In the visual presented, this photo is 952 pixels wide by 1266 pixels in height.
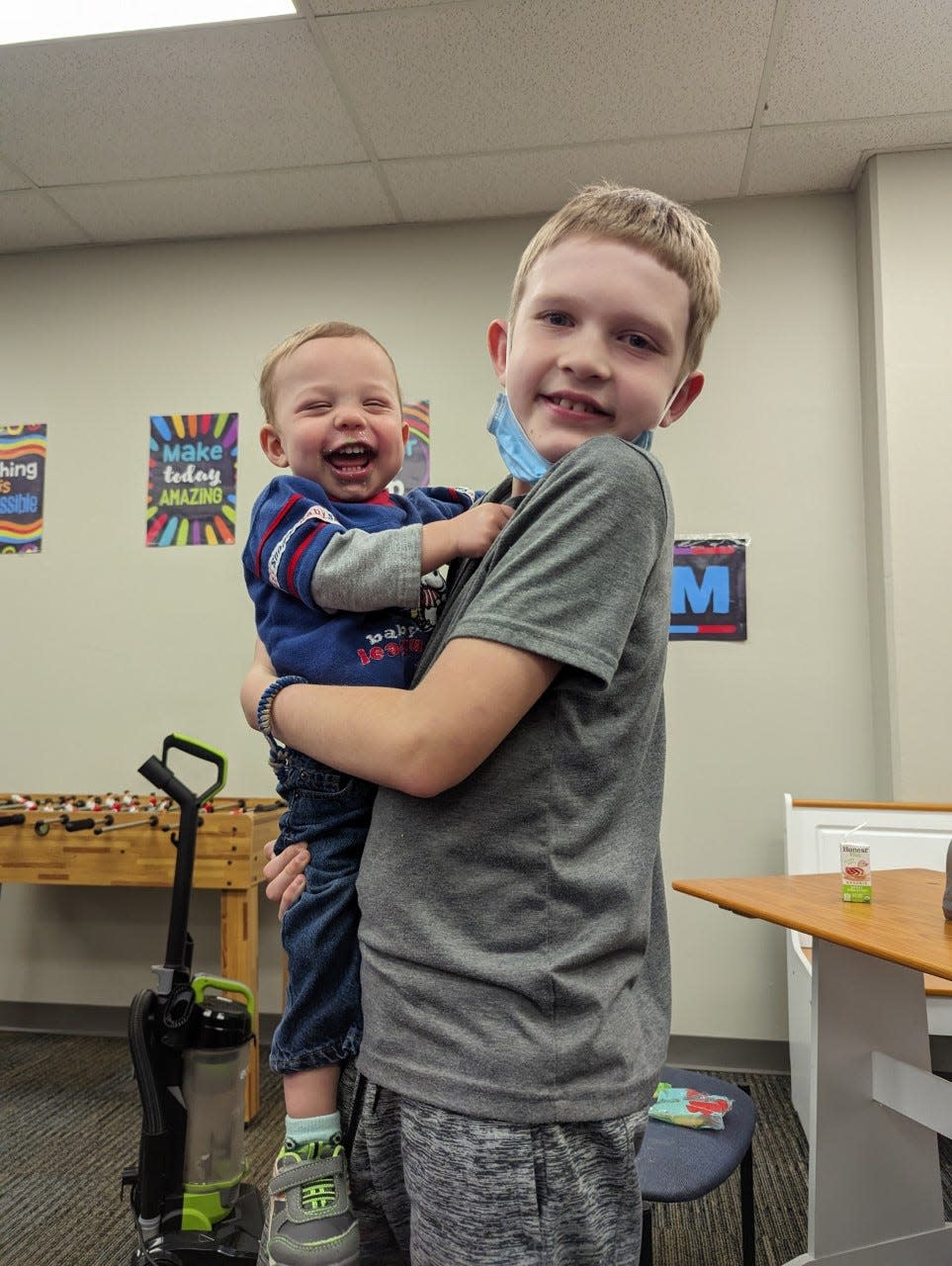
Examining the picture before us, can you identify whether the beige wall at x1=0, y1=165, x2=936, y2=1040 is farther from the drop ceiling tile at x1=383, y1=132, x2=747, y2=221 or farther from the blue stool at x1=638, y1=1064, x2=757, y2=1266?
the blue stool at x1=638, y1=1064, x2=757, y2=1266

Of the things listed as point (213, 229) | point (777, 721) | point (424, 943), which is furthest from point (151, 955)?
point (424, 943)

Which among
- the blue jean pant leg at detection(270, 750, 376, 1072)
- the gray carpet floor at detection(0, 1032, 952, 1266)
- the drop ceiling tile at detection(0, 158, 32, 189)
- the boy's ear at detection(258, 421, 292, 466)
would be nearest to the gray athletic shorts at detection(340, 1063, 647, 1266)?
the blue jean pant leg at detection(270, 750, 376, 1072)

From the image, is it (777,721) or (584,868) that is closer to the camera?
(584,868)

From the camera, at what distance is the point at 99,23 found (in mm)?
2637

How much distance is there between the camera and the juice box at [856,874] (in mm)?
1596

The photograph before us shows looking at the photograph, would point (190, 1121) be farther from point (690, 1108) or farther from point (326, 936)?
point (326, 936)

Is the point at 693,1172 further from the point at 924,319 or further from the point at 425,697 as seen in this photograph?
the point at 924,319

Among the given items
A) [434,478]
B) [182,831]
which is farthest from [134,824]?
[434,478]

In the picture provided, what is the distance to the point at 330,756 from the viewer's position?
69 cm

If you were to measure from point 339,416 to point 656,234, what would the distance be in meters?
0.43

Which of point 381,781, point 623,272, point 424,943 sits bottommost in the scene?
point 424,943

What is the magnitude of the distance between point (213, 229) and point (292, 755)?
3.53 m

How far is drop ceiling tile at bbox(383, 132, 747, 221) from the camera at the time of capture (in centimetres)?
320

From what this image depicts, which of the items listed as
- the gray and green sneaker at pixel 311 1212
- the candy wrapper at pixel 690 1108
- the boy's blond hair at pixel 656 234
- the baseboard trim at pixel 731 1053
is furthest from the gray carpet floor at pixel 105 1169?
the boy's blond hair at pixel 656 234
